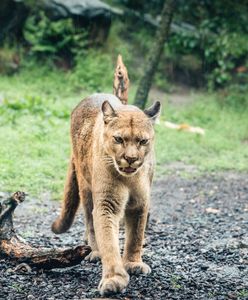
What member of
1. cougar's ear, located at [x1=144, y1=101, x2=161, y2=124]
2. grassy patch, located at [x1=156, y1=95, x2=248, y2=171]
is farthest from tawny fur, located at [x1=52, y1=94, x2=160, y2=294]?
grassy patch, located at [x1=156, y1=95, x2=248, y2=171]

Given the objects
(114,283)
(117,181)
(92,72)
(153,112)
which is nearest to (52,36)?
(92,72)

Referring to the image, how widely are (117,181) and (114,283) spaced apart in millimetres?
845

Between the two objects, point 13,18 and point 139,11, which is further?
point 139,11

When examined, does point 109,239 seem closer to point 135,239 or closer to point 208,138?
point 135,239

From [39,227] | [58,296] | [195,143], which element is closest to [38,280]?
[58,296]

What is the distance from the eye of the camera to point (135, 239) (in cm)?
570

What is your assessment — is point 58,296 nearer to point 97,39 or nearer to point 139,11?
point 97,39

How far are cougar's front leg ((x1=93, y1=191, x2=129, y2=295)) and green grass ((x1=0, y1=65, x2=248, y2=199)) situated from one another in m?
3.33

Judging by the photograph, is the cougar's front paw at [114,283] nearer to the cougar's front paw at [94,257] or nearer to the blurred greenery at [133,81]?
the cougar's front paw at [94,257]

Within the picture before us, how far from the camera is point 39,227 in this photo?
7.45 meters

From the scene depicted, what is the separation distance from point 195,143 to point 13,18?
21.2 feet

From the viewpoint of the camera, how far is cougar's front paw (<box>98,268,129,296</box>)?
493 cm

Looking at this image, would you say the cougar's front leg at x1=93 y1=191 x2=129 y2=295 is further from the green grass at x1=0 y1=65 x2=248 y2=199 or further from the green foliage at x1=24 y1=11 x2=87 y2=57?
the green foliage at x1=24 y1=11 x2=87 y2=57

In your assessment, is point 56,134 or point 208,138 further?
point 208,138
